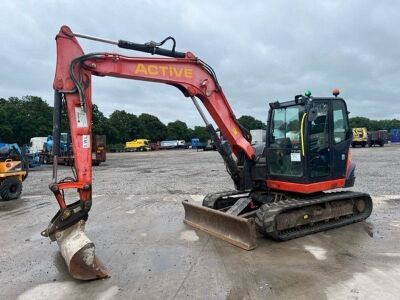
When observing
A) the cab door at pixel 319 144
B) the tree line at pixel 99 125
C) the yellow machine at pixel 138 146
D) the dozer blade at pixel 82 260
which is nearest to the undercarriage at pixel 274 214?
the cab door at pixel 319 144

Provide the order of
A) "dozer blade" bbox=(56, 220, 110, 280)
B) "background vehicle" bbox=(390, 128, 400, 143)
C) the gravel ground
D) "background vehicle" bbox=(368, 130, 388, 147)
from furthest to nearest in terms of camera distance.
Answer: "background vehicle" bbox=(390, 128, 400, 143), "background vehicle" bbox=(368, 130, 388, 147), "dozer blade" bbox=(56, 220, 110, 280), the gravel ground

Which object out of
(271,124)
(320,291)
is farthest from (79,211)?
(271,124)

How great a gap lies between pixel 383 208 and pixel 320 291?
19.7 ft

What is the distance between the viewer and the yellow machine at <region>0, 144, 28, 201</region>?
13.1m

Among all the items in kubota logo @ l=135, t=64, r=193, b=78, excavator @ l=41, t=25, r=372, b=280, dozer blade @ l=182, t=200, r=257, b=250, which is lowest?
dozer blade @ l=182, t=200, r=257, b=250

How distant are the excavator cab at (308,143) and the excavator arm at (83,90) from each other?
1.62m

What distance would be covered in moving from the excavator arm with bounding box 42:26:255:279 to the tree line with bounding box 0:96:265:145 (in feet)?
106

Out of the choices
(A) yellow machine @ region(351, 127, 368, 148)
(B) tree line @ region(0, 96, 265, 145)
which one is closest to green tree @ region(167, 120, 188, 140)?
(B) tree line @ region(0, 96, 265, 145)

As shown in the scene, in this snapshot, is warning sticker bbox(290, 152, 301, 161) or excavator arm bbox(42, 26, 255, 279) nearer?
excavator arm bbox(42, 26, 255, 279)

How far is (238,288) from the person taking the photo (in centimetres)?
505

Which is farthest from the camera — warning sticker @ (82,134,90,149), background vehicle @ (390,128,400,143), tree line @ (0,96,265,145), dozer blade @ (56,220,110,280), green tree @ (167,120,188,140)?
green tree @ (167,120,188,140)

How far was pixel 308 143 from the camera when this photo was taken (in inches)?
295

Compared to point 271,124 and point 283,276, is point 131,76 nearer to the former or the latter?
point 271,124

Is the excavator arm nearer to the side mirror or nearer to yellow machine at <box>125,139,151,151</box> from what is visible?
the side mirror
